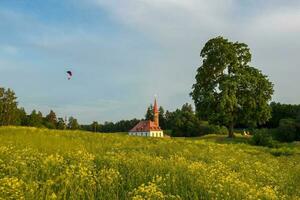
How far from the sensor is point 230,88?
57031 mm

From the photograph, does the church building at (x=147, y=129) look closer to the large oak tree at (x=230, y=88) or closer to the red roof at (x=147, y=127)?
the red roof at (x=147, y=127)

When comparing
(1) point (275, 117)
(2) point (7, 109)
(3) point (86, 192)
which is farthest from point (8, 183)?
(2) point (7, 109)

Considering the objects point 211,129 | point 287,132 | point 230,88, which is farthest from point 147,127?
point 230,88

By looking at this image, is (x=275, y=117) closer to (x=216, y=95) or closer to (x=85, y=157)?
(x=216, y=95)

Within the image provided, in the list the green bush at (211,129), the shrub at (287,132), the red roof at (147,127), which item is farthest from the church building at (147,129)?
the shrub at (287,132)

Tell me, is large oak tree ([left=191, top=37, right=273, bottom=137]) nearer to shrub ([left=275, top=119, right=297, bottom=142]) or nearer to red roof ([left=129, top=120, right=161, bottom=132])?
shrub ([left=275, top=119, right=297, bottom=142])

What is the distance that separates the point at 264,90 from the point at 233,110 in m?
4.83

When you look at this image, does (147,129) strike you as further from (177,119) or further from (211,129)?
(211,129)

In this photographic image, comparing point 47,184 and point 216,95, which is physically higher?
point 216,95

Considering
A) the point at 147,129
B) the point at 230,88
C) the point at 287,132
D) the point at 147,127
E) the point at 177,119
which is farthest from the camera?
the point at 147,127

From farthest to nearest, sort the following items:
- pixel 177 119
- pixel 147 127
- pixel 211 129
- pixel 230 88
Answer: pixel 147 127, pixel 177 119, pixel 211 129, pixel 230 88

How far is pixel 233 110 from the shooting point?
5797 centimetres

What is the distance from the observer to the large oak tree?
186ft

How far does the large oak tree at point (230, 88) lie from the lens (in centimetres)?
5675
